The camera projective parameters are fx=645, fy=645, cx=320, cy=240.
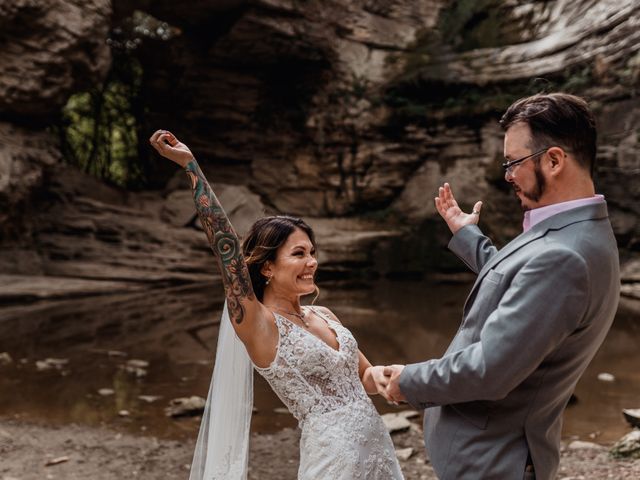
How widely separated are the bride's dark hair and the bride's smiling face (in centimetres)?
2

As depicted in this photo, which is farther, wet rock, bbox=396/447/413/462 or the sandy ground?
wet rock, bbox=396/447/413/462

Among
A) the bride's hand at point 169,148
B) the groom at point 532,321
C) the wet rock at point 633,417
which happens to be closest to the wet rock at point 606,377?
the wet rock at point 633,417

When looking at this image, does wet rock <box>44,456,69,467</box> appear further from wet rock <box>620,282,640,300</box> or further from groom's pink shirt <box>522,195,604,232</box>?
wet rock <box>620,282,640,300</box>

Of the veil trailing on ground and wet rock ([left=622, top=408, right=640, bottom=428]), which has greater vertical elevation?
the veil trailing on ground

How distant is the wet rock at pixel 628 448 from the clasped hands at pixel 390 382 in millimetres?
3050

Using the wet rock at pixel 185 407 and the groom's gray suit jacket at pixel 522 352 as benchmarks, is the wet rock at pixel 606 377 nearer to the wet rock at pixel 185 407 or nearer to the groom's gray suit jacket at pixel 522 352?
the wet rock at pixel 185 407

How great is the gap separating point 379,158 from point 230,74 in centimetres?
465

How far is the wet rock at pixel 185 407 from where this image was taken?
222 inches

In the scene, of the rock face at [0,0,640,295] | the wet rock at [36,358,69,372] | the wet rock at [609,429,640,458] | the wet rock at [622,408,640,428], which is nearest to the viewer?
the wet rock at [609,429,640,458]

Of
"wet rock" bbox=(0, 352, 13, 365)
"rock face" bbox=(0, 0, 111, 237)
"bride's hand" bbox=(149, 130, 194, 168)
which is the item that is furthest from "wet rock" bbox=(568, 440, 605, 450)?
"rock face" bbox=(0, 0, 111, 237)

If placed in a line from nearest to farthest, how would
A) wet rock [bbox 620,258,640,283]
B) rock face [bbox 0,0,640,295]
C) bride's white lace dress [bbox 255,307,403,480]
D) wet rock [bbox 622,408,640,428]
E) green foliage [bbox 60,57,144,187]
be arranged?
bride's white lace dress [bbox 255,307,403,480] < wet rock [bbox 622,408,640,428] < wet rock [bbox 620,258,640,283] < rock face [bbox 0,0,640,295] < green foliage [bbox 60,57,144,187]

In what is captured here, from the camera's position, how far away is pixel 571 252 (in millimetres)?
1589

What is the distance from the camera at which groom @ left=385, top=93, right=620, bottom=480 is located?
1584 mm

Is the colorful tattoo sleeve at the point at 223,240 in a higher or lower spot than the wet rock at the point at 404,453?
higher
